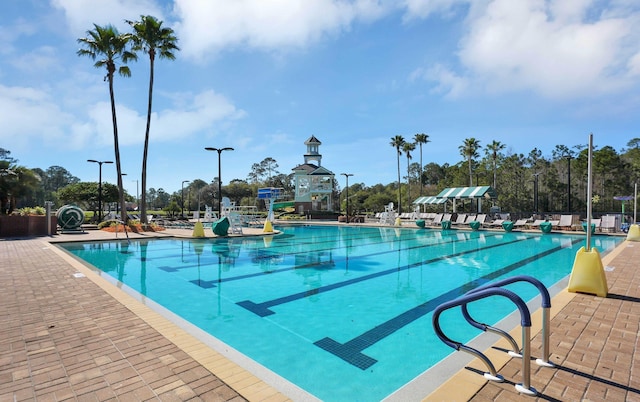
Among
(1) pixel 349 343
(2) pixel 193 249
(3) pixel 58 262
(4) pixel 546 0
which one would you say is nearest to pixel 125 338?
(1) pixel 349 343

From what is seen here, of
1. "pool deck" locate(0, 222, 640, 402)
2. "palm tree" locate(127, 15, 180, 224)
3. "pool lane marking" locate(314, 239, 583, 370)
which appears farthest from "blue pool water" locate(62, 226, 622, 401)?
"palm tree" locate(127, 15, 180, 224)

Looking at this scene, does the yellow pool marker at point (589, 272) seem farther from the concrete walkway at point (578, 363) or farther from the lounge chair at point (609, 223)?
the lounge chair at point (609, 223)

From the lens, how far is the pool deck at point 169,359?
2623 mm

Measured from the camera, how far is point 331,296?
691 centimetres

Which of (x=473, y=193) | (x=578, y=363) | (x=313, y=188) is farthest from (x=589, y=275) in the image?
(x=313, y=188)

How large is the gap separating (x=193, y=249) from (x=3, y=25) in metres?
9.43

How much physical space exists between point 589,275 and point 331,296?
4.56m

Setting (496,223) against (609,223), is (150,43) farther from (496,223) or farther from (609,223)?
(609,223)

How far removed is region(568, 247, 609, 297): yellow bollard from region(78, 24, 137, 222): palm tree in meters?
22.4

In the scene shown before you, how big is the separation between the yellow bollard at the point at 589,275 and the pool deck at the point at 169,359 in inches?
9.2

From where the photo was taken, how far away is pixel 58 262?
28.6 feet

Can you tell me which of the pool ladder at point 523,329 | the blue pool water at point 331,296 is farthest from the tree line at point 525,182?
the pool ladder at point 523,329

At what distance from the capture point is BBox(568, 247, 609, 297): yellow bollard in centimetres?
546

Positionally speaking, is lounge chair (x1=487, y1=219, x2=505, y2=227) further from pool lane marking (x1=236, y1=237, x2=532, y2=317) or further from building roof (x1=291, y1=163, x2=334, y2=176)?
building roof (x1=291, y1=163, x2=334, y2=176)
